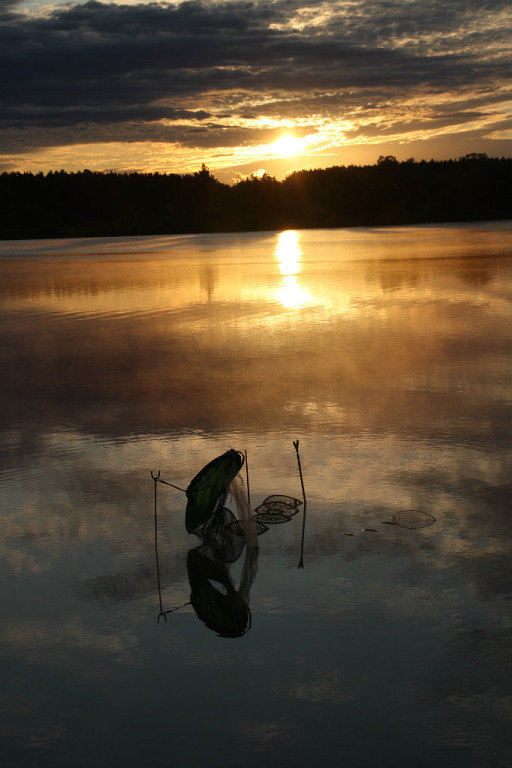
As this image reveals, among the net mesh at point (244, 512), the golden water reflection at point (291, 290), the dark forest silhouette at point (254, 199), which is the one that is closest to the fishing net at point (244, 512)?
the net mesh at point (244, 512)

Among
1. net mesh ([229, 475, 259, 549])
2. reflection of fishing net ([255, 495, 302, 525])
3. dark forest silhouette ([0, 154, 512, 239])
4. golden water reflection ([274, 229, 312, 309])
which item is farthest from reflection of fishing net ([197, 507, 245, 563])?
dark forest silhouette ([0, 154, 512, 239])

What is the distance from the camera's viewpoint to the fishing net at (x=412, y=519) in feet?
21.9

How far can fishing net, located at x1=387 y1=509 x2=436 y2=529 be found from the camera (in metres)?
6.67

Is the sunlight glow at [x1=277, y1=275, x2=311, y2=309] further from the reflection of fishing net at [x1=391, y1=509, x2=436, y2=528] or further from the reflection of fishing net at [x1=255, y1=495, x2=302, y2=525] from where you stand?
the reflection of fishing net at [x1=391, y1=509, x2=436, y2=528]

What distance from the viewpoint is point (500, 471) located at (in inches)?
309

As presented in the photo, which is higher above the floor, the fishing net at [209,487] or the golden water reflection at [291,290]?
the fishing net at [209,487]

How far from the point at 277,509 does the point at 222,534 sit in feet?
2.16

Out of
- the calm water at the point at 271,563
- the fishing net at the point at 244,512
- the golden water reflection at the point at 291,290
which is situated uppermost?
the fishing net at the point at 244,512

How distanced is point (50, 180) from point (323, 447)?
14633cm

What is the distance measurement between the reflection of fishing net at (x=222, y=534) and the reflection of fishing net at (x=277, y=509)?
0.38 m

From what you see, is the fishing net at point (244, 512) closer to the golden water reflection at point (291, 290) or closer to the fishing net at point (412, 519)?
the fishing net at point (412, 519)

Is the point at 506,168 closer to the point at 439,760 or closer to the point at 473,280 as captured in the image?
the point at 473,280

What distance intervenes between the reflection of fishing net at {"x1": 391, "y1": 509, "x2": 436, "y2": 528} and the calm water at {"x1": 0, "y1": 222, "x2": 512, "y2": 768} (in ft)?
0.38

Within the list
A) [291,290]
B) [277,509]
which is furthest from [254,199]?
[277,509]
